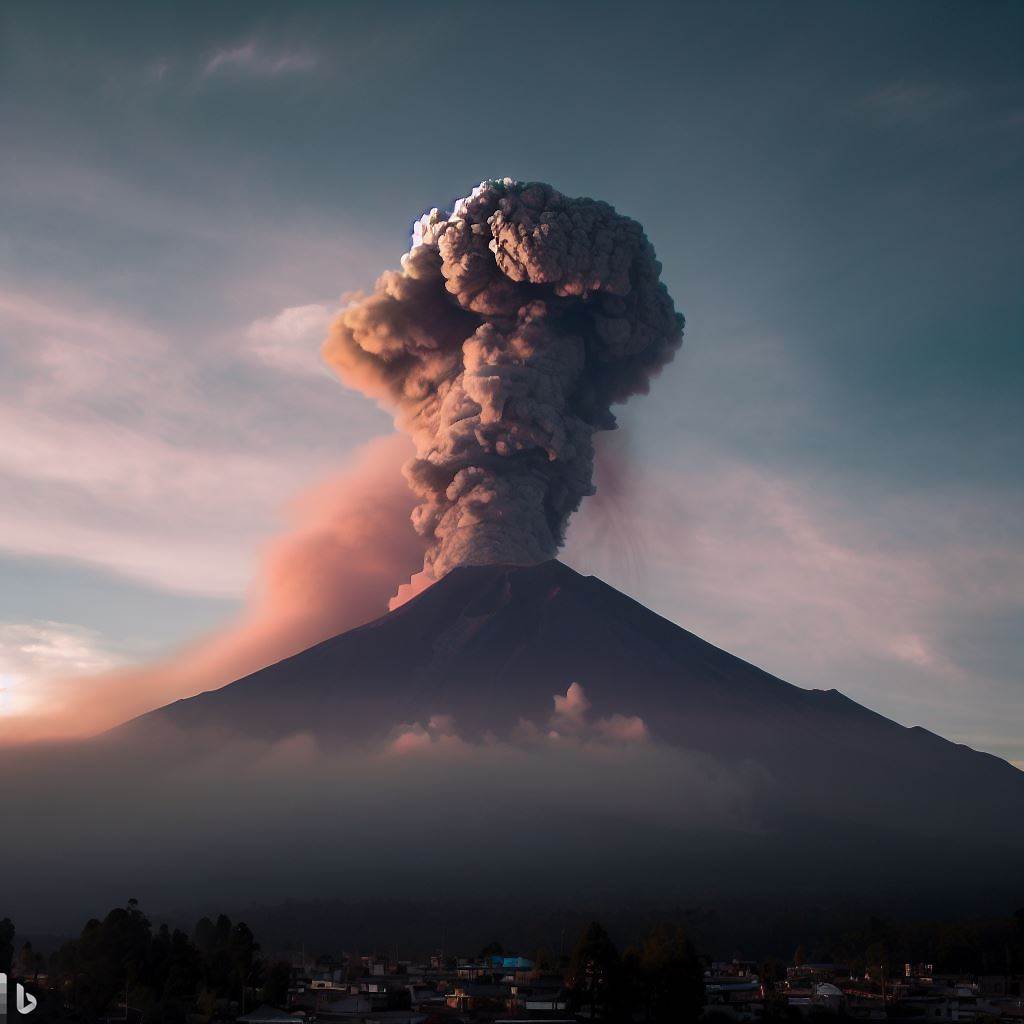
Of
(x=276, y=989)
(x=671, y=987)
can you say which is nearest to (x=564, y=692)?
(x=276, y=989)

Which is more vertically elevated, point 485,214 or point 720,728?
point 485,214

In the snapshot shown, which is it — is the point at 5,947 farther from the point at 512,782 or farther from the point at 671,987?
the point at 512,782

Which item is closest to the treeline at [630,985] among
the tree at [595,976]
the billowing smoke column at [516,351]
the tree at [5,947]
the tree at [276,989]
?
the tree at [595,976]

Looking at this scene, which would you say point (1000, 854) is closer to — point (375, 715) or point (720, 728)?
point (720, 728)

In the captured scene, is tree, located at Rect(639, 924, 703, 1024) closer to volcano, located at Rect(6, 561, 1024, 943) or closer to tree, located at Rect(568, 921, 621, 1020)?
tree, located at Rect(568, 921, 621, 1020)

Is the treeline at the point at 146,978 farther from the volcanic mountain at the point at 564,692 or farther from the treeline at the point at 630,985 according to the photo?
the volcanic mountain at the point at 564,692

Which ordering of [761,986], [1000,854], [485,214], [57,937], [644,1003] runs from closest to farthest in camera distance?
[644,1003], [761,986], [57,937], [485,214], [1000,854]

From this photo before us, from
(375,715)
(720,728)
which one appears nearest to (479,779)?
(375,715)
